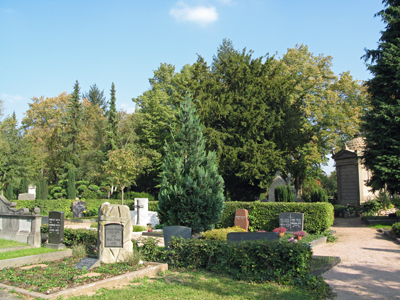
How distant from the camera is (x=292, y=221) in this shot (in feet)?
56.2

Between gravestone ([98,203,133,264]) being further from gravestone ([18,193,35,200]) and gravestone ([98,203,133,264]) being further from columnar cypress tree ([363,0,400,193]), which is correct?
gravestone ([18,193,35,200])

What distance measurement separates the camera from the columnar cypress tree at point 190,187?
48.1 ft

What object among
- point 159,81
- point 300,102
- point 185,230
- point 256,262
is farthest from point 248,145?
point 159,81

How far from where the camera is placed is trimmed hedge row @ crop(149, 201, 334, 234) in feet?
55.8

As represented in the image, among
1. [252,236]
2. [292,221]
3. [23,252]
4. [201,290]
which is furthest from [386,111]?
[23,252]

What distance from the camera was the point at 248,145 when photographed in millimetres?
25625

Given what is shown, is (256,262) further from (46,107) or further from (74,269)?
(46,107)

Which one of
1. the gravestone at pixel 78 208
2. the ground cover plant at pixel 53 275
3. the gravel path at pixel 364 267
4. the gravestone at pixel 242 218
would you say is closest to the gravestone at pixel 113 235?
the ground cover plant at pixel 53 275

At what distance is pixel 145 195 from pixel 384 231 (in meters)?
22.5

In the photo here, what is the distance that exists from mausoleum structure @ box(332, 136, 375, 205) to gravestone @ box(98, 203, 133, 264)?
2349 centimetres

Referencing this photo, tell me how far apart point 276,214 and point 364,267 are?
8118mm

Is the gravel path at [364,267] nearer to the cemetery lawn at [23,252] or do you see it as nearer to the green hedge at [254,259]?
the green hedge at [254,259]

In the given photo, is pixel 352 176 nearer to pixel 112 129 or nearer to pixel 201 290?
pixel 201 290

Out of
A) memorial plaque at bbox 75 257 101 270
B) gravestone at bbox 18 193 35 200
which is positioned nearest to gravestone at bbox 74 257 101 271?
memorial plaque at bbox 75 257 101 270
